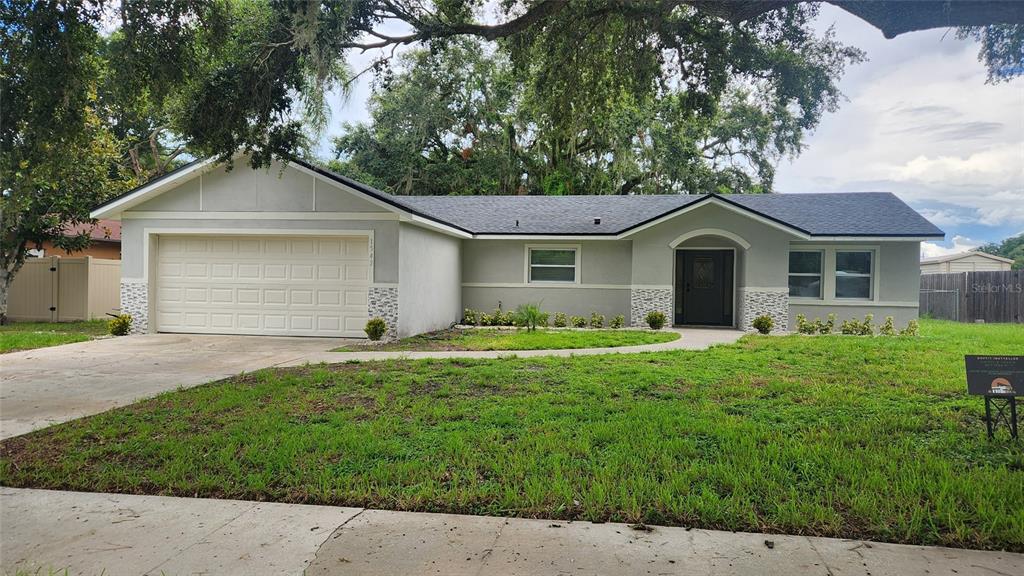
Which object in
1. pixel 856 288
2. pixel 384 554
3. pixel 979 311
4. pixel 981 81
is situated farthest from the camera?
pixel 979 311

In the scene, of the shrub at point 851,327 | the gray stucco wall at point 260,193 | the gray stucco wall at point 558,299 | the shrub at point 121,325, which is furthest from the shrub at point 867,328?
the shrub at point 121,325

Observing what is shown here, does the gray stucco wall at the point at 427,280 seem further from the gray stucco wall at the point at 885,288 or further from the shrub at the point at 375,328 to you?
the gray stucco wall at the point at 885,288

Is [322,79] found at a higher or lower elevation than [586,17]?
lower

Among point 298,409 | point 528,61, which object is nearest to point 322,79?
point 528,61

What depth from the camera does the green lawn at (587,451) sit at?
3895 mm

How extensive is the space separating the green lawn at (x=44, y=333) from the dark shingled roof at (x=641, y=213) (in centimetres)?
780

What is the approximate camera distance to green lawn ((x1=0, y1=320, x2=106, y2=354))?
1180 cm

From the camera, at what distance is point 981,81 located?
26.8 feet

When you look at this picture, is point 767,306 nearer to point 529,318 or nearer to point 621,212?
point 621,212

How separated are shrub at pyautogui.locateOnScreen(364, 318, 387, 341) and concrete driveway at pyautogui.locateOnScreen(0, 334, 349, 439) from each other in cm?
77

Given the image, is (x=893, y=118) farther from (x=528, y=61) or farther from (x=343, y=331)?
(x=343, y=331)

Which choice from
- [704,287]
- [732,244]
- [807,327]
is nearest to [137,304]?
[704,287]

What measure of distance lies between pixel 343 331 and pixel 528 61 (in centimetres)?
719

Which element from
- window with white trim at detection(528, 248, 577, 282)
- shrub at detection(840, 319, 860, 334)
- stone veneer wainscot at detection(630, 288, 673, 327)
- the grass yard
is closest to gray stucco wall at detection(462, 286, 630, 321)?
window with white trim at detection(528, 248, 577, 282)
